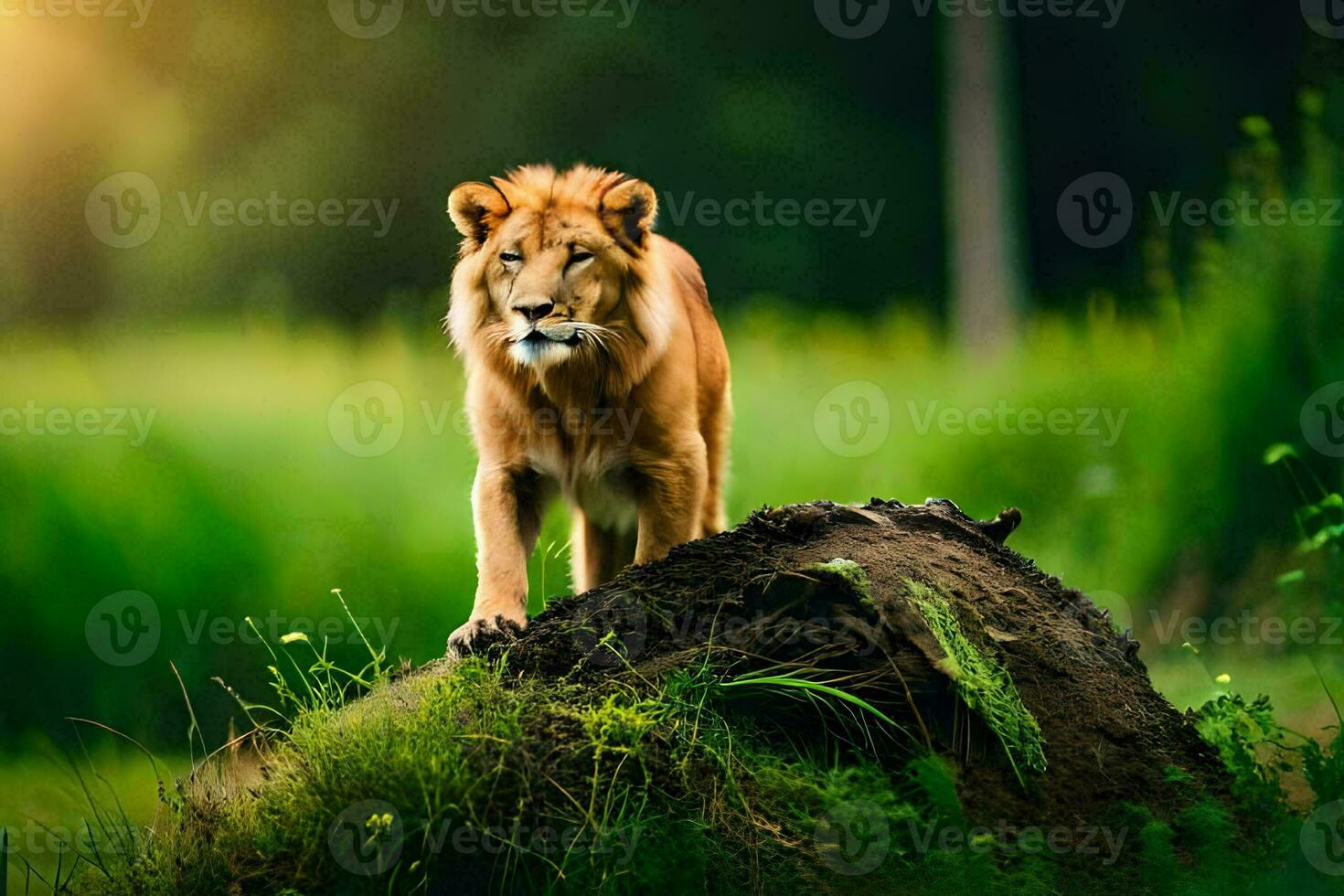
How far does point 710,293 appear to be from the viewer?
8.20 metres

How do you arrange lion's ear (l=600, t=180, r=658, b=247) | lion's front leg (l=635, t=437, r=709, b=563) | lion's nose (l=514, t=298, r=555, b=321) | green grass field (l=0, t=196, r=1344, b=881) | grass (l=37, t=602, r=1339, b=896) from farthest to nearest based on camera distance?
green grass field (l=0, t=196, r=1344, b=881) < lion's front leg (l=635, t=437, r=709, b=563) < lion's ear (l=600, t=180, r=658, b=247) < lion's nose (l=514, t=298, r=555, b=321) < grass (l=37, t=602, r=1339, b=896)

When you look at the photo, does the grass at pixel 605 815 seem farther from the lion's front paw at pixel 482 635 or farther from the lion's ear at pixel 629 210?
the lion's ear at pixel 629 210

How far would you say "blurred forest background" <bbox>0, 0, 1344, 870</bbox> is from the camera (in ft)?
17.6

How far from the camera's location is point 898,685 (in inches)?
123

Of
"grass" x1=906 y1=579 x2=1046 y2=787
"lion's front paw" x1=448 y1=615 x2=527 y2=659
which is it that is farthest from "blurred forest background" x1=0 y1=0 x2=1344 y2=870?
"grass" x1=906 y1=579 x2=1046 y2=787

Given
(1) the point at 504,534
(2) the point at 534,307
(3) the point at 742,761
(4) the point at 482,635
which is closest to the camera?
(3) the point at 742,761

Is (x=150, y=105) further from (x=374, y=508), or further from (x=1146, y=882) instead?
(x=1146, y=882)

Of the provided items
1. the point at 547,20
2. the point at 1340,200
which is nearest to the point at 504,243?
the point at 1340,200

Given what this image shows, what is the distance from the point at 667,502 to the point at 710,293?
423 centimetres

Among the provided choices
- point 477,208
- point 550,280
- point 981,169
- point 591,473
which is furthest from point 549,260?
point 981,169

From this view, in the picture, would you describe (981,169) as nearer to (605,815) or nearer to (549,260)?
(549,260)

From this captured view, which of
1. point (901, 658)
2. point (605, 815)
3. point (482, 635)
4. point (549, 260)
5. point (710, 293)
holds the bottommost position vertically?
point (605, 815)

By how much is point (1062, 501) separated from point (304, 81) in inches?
200

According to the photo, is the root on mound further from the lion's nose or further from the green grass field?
the green grass field
